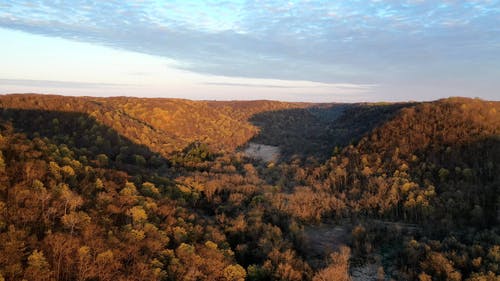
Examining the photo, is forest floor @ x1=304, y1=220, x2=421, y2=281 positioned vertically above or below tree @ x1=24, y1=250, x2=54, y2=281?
below

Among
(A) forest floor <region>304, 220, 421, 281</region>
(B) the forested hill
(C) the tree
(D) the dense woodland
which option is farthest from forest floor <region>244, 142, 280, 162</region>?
(C) the tree

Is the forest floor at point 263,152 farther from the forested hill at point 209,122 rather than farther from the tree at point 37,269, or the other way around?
the tree at point 37,269

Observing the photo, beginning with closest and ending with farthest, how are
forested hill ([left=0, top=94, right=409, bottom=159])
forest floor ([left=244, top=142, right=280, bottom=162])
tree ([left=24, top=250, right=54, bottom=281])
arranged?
tree ([left=24, top=250, right=54, bottom=281]), forested hill ([left=0, top=94, right=409, bottom=159]), forest floor ([left=244, top=142, right=280, bottom=162])

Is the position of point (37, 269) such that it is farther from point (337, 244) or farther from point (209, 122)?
point (209, 122)

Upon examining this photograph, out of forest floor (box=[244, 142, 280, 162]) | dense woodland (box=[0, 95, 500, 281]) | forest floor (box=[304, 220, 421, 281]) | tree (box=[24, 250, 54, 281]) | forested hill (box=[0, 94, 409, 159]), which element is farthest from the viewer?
forest floor (box=[244, 142, 280, 162])

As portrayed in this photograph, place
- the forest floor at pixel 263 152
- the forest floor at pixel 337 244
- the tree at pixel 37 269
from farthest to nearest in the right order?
1. the forest floor at pixel 263 152
2. the forest floor at pixel 337 244
3. the tree at pixel 37 269

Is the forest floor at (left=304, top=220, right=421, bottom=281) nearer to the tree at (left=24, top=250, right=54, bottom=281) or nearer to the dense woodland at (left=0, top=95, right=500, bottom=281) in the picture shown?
the dense woodland at (left=0, top=95, right=500, bottom=281)

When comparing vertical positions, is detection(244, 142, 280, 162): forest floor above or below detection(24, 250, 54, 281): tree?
below

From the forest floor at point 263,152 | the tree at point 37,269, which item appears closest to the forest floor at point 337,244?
the tree at point 37,269

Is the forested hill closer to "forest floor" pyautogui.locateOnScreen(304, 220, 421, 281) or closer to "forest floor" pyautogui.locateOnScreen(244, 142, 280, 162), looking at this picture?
"forest floor" pyautogui.locateOnScreen(244, 142, 280, 162)

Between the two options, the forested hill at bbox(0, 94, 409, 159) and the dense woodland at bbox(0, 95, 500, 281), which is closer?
the dense woodland at bbox(0, 95, 500, 281)
